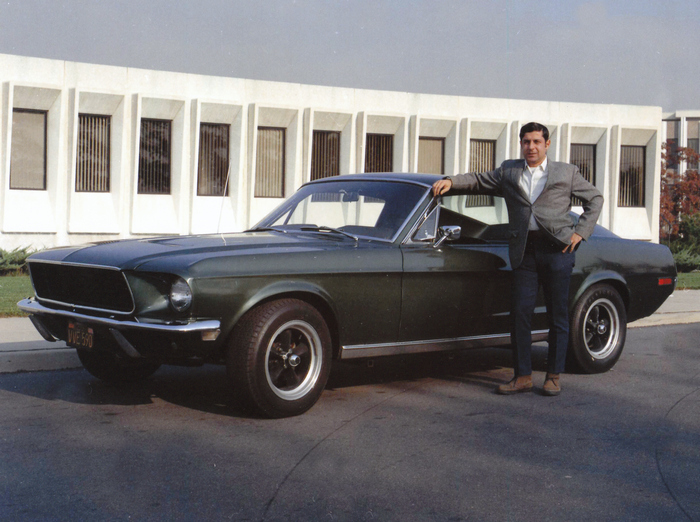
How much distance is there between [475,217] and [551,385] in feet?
4.65

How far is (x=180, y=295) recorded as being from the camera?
498cm

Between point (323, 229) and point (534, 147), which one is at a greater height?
point (534, 147)

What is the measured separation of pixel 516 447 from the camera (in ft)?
15.6

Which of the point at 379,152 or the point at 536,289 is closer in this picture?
the point at 536,289

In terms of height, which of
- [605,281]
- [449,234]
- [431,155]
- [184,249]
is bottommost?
[605,281]

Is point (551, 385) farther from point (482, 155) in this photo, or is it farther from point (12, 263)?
point (482, 155)

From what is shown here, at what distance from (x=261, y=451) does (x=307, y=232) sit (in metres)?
2.15

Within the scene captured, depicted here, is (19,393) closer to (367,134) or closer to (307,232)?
(307,232)

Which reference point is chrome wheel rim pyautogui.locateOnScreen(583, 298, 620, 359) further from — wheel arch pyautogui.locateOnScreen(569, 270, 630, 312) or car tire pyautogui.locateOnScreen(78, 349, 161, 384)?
car tire pyautogui.locateOnScreen(78, 349, 161, 384)

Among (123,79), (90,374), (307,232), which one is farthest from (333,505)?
(123,79)

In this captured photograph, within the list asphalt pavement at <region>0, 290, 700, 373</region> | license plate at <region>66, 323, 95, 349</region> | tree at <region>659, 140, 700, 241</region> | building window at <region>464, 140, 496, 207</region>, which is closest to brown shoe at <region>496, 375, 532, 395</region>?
license plate at <region>66, 323, 95, 349</region>

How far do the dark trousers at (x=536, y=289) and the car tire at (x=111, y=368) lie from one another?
2.69 m

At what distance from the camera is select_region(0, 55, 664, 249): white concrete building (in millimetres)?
22156

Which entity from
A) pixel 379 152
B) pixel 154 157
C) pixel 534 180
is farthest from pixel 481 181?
pixel 379 152
